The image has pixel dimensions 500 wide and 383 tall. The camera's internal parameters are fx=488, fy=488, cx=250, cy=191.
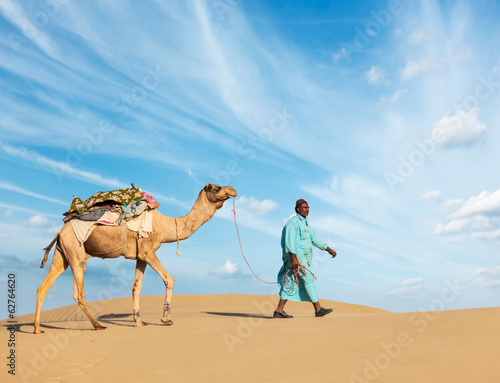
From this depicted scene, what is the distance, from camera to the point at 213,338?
27.9 ft

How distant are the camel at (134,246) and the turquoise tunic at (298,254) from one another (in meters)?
1.67

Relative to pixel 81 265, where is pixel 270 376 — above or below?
below

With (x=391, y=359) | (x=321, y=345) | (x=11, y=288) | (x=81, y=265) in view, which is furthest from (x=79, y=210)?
(x=391, y=359)

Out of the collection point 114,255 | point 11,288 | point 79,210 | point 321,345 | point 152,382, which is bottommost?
point 152,382

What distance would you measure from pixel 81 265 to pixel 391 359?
7.29 m

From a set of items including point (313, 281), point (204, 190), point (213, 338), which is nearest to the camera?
point (213, 338)

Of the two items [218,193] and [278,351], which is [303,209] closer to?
[218,193]

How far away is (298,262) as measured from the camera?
34.8 ft

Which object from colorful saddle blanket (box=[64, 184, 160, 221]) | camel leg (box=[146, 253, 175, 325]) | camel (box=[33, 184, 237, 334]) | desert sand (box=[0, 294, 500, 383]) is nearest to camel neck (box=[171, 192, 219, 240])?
camel (box=[33, 184, 237, 334])

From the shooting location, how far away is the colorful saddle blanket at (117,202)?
→ 11.1 metres

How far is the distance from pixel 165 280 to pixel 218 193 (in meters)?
2.36

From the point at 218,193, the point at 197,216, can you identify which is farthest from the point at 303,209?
the point at 197,216

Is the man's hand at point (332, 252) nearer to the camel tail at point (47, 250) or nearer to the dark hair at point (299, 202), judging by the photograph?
the dark hair at point (299, 202)

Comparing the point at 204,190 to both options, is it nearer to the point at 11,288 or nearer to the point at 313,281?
the point at 313,281
